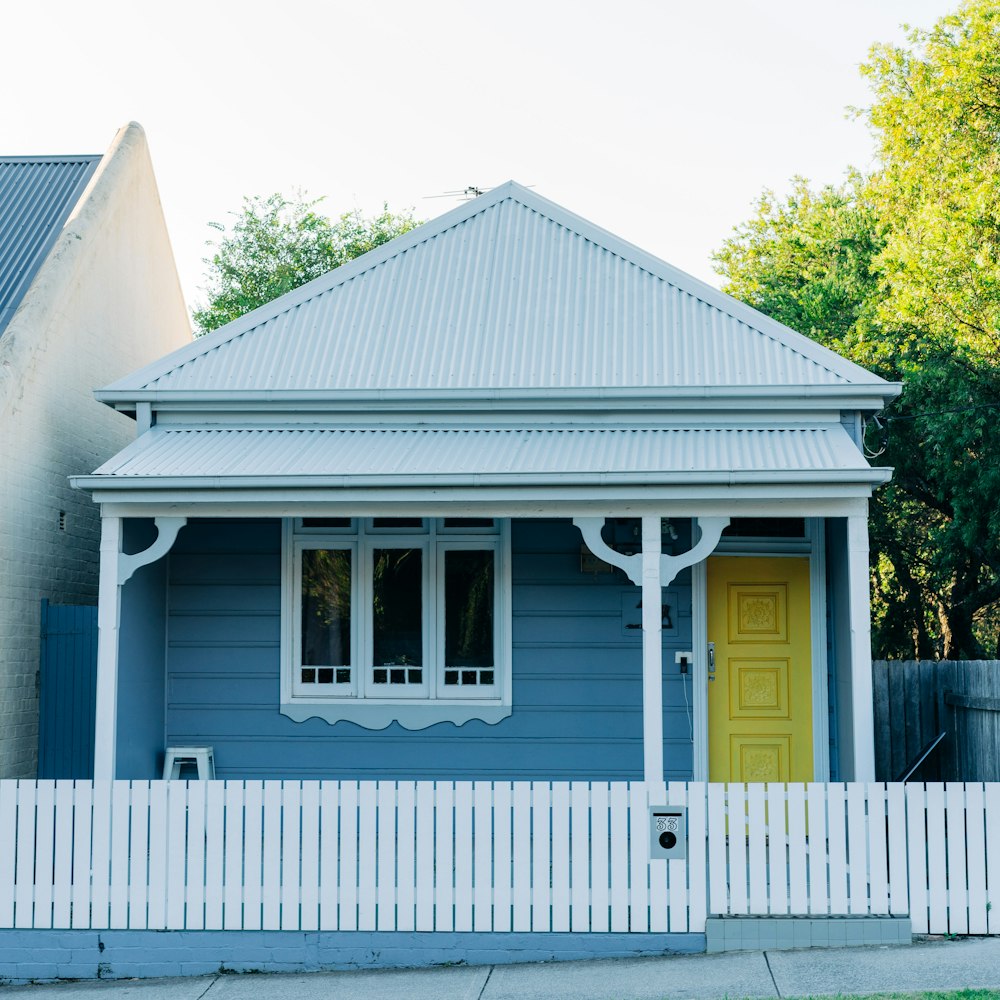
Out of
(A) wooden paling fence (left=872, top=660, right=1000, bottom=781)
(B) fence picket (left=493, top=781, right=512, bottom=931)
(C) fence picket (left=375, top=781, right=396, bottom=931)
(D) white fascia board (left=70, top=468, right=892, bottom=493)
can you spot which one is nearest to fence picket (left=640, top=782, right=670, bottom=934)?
(B) fence picket (left=493, top=781, right=512, bottom=931)

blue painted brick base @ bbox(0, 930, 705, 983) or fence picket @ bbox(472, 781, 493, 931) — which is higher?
fence picket @ bbox(472, 781, 493, 931)

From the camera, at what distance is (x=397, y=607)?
11664 millimetres

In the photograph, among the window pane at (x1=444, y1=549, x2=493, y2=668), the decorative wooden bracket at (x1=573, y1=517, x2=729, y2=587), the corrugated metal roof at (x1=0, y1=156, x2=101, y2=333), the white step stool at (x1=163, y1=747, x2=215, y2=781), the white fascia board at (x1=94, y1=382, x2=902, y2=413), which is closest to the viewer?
the decorative wooden bracket at (x1=573, y1=517, x2=729, y2=587)

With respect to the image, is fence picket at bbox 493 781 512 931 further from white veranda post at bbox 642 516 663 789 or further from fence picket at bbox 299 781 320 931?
white veranda post at bbox 642 516 663 789

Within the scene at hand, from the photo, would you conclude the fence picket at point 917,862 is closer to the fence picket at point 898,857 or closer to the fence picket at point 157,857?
the fence picket at point 898,857

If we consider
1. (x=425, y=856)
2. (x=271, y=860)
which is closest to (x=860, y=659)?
(x=425, y=856)

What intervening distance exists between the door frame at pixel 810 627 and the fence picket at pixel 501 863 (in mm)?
3253

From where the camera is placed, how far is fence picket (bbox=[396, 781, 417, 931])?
8438 millimetres

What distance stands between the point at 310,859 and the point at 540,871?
1.46 metres

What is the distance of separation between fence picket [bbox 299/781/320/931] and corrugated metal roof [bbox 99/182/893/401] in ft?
13.0

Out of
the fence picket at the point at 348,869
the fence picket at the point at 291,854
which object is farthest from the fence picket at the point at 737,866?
the fence picket at the point at 291,854

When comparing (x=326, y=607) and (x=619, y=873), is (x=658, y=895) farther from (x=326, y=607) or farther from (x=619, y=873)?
(x=326, y=607)

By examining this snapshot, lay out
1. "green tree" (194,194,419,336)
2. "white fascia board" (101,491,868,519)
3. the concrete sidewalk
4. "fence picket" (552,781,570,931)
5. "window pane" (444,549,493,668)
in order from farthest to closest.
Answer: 1. "green tree" (194,194,419,336)
2. "window pane" (444,549,493,668)
3. "white fascia board" (101,491,868,519)
4. "fence picket" (552,781,570,931)
5. the concrete sidewalk

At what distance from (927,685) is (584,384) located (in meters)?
4.77
